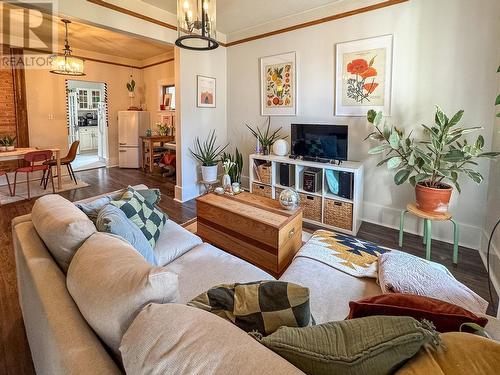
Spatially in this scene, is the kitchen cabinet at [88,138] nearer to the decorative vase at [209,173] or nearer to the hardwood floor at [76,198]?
the hardwood floor at [76,198]

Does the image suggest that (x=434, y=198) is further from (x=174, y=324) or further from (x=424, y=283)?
(x=174, y=324)

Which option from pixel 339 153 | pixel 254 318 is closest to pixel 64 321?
pixel 254 318

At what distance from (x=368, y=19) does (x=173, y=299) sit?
354 centimetres

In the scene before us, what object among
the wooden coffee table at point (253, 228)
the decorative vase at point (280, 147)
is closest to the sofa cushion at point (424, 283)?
the wooden coffee table at point (253, 228)

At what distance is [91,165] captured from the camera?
6883 millimetres

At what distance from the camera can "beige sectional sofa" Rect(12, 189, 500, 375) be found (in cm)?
57

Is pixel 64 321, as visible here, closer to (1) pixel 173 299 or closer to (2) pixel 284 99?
(1) pixel 173 299

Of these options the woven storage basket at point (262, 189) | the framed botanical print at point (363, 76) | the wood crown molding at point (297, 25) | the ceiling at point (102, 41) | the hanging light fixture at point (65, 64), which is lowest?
the woven storage basket at point (262, 189)

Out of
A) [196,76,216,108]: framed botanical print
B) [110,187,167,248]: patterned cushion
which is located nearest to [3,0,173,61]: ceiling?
[196,76,216,108]: framed botanical print

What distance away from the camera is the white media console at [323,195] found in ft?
9.96

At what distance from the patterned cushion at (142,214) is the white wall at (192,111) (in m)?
2.30

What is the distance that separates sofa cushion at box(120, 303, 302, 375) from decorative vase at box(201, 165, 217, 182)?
362 centimetres

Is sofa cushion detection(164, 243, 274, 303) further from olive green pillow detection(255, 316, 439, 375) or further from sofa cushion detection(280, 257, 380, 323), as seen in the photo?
olive green pillow detection(255, 316, 439, 375)

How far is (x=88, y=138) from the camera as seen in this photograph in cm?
913
